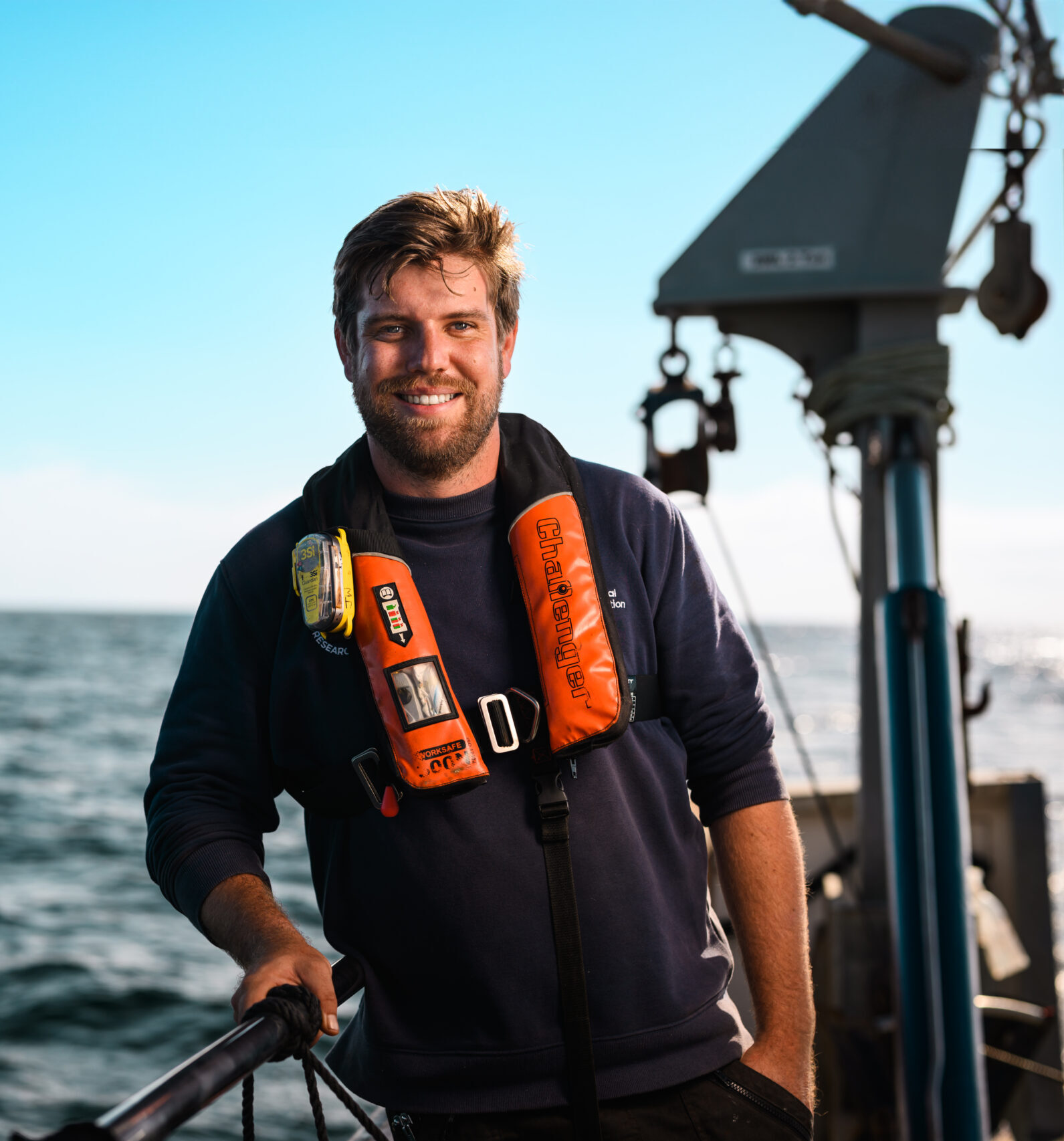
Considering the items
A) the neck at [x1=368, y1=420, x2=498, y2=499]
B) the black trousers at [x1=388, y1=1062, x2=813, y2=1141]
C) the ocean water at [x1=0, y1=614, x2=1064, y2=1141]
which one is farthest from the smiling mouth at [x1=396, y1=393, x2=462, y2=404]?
the ocean water at [x1=0, y1=614, x2=1064, y2=1141]

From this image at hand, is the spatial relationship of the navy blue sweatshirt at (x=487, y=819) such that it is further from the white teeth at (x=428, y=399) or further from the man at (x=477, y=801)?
the white teeth at (x=428, y=399)

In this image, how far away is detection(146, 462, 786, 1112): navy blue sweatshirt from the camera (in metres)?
1.57

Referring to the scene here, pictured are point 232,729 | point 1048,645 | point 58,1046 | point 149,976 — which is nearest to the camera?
point 232,729

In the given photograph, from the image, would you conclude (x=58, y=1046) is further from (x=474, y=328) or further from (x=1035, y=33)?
(x=1035, y=33)

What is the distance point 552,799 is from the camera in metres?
1.60

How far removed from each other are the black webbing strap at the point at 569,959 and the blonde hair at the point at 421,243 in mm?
856

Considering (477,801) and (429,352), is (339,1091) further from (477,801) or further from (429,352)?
(429,352)

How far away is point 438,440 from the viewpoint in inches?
68.3

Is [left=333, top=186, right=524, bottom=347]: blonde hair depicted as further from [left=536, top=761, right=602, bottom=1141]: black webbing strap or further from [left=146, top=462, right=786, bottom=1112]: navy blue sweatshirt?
[left=536, top=761, right=602, bottom=1141]: black webbing strap

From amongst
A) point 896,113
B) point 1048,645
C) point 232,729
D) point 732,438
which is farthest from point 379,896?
point 1048,645

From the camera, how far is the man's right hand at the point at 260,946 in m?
1.44

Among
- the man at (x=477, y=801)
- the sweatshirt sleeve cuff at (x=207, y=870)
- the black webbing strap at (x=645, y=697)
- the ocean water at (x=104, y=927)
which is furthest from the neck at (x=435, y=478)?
the ocean water at (x=104, y=927)

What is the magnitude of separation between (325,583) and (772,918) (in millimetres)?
954

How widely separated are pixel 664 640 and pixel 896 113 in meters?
2.25
